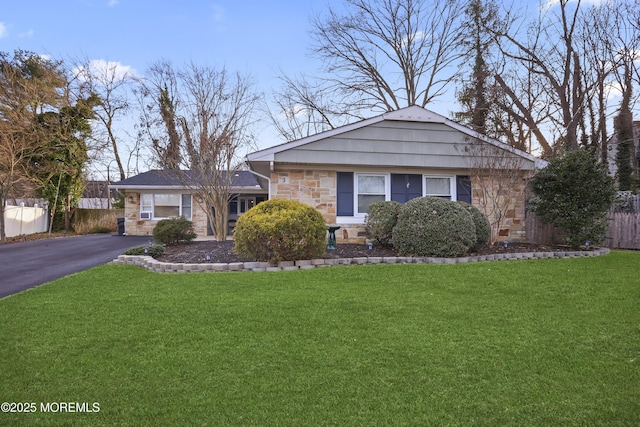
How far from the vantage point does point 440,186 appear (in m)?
11.1

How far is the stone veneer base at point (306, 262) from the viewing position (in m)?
7.33

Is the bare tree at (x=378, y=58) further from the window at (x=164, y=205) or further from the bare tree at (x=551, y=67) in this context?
the window at (x=164, y=205)

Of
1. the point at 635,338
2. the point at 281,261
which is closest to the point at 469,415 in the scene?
the point at 635,338

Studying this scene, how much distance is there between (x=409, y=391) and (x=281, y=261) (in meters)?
4.91

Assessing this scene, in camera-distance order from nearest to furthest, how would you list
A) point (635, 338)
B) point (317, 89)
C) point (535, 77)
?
point (635, 338), point (535, 77), point (317, 89)

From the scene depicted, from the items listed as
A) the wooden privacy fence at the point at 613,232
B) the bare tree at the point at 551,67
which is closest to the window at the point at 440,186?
the wooden privacy fence at the point at 613,232

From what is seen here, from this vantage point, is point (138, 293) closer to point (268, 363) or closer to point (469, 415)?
point (268, 363)

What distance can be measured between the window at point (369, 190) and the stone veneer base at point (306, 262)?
2.83 m

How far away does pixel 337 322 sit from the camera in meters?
4.14

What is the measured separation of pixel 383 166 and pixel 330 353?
25.2ft

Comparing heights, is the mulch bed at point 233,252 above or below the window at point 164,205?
below

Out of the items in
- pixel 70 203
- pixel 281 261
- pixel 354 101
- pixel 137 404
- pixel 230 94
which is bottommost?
pixel 137 404

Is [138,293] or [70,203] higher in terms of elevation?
[70,203]

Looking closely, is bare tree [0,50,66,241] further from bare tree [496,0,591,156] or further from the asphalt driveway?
bare tree [496,0,591,156]
